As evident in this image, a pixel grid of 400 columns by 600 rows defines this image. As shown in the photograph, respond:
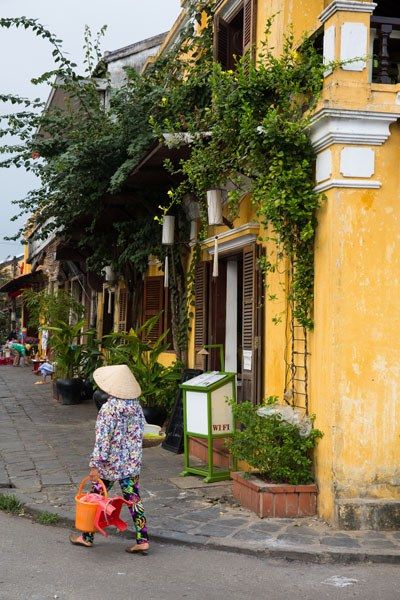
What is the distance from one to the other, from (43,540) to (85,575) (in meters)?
1.02

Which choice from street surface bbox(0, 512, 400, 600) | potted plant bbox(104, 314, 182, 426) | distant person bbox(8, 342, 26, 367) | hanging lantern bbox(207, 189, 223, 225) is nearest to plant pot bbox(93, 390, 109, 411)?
potted plant bbox(104, 314, 182, 426)

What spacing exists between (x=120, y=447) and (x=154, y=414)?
522cm

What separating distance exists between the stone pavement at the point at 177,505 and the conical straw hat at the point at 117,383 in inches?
50.9

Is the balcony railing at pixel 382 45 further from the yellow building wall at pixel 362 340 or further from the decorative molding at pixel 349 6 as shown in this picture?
the yellow building wall at pixel 362 340

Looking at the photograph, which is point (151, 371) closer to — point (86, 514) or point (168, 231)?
point (168, 231)

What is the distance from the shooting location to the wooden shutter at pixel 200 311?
10656 millimetres

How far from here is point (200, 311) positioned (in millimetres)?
10992

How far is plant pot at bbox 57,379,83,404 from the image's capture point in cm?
1512

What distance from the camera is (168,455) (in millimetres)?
9820

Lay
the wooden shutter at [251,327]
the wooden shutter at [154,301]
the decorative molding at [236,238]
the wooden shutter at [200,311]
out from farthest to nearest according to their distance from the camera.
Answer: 1. the wooden shutter at [154,301]
2. the wooden shutter at [200,311]
3. the decorative molding at [236,238]
4. the wooden shutter at [251,327]

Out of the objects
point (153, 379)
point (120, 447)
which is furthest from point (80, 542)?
point (153, 379)

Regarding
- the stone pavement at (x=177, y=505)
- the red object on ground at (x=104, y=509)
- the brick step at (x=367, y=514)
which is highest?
the red object on ground at (x=104, y=509)

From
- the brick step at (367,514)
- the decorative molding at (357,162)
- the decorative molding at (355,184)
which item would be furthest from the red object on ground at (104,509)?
the decorative molding at (357,162)

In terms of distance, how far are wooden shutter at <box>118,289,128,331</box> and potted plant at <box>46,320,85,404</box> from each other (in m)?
0.86
